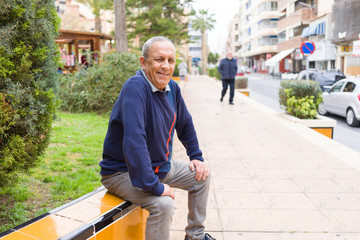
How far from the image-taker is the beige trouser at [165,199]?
2467mm

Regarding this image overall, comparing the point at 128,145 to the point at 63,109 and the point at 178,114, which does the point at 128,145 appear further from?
the point at 63,109

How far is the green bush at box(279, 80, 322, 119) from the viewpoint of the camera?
9.64 meters

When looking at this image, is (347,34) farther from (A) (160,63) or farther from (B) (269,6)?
(B) (269,6)

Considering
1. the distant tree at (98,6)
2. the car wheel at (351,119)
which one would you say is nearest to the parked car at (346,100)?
the car wheel at (351,119)

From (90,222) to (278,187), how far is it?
289cm

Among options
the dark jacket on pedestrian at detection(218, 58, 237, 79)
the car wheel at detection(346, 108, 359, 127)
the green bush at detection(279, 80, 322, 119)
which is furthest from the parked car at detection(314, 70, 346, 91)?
the green bush at detection(279, 80, 322, 119)

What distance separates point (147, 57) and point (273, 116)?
336 inches

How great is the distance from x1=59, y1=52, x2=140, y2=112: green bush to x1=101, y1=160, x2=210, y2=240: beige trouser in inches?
287

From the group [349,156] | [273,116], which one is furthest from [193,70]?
[349,156]

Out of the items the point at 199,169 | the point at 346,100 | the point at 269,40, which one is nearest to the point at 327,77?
the point at 346,100

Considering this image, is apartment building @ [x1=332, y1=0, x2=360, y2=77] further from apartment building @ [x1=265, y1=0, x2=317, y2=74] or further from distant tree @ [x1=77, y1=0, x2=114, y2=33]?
distant tree @ [x1=77, y1=0, x2=114, y2=33]

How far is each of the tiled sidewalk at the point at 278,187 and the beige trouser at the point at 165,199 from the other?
47 centimetres

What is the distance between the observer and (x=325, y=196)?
170 inches

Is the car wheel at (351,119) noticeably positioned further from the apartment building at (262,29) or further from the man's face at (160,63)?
the apartment building at (262,29)
